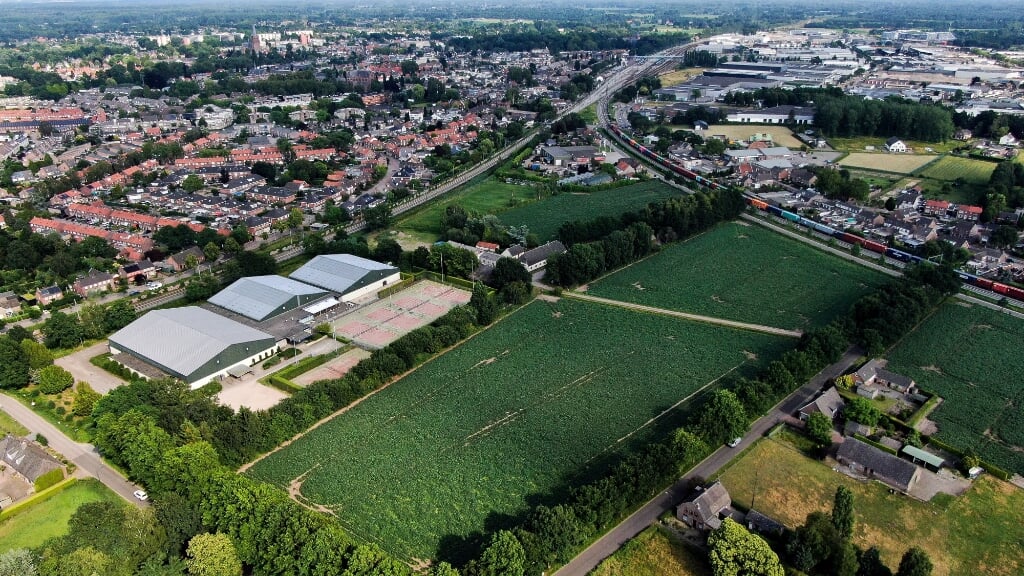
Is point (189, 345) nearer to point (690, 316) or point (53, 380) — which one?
point (53, 380)

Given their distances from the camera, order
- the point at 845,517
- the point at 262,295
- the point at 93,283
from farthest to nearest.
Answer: the point at 93,283, the point at 262,295, the point at 845,517

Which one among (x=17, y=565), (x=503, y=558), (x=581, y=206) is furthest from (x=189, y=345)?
(x=581, y=206)

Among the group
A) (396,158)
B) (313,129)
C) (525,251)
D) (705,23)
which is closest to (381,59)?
(313,129)

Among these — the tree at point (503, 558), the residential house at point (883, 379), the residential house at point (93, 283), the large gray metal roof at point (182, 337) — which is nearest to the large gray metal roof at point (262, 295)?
the large gray metal roof at point (182, 337)

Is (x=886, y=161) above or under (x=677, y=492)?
under

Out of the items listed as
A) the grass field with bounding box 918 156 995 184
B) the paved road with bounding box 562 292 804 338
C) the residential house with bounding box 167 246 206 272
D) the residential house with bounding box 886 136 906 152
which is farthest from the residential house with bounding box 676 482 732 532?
the residential house with bounding box 886 136 906 152

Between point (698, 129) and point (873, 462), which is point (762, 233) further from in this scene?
point (698, 129)

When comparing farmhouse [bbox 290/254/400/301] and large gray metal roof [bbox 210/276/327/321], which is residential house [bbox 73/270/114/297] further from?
farmhouse [bbox 290/254/400/301]
